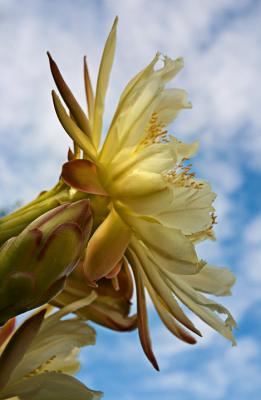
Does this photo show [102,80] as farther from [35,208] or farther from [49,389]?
[49,389]

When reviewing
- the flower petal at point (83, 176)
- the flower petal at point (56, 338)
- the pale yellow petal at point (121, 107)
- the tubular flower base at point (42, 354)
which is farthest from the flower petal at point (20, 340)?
the pale yellow petal at point (121, 107)

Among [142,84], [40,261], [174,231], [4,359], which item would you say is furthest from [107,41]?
[4,359]

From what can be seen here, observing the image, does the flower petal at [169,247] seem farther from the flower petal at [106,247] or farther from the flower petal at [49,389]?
the flower petal at [49,389]

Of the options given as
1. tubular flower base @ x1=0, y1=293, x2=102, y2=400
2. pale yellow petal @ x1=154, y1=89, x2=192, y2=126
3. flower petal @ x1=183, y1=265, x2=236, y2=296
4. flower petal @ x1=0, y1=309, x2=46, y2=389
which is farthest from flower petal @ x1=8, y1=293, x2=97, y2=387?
pale yellow petal @ x1=154, y1=89, x2=192, y2=126

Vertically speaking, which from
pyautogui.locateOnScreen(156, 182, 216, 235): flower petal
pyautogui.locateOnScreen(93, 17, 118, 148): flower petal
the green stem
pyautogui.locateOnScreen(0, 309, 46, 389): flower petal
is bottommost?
pyautogui.locateOnScreen(0, 309, 46, 389): flower petal

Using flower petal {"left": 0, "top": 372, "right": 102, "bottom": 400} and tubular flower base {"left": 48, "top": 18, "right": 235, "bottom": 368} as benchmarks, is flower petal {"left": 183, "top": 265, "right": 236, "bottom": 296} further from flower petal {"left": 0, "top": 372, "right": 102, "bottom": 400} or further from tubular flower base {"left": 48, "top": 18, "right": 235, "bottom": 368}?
flower petal {"left": 0, "top": 372, "right": 102, "bottom": 400}

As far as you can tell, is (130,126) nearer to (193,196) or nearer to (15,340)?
(193,196)

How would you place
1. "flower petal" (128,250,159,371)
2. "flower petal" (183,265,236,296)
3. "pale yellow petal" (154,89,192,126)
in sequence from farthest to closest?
"pale yellow petal" (154,89,192,126) → "flower petal" (183,265,236,296) → "flower petal" (128,250,159,371)
